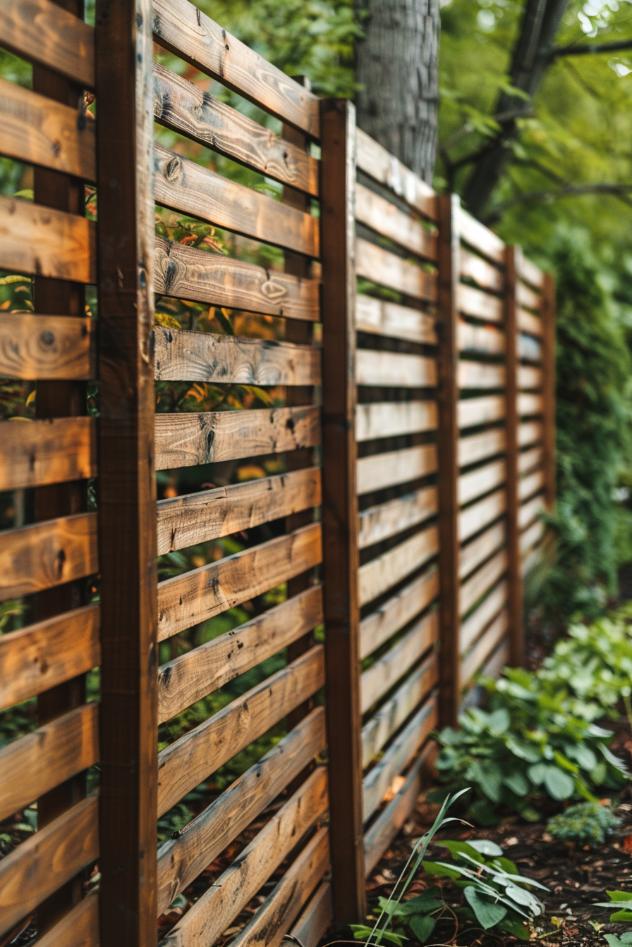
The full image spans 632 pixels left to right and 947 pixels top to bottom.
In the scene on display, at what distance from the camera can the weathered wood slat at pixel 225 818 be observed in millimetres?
1846

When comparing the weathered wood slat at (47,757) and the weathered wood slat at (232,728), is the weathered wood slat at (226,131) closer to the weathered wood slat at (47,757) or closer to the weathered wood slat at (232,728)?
the weathered wood slat at (47,757)

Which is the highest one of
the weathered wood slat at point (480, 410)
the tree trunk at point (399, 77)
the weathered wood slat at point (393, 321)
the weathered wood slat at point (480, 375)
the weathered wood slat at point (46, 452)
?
the tree trunk at point (399, 77)

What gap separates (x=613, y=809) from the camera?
3.55 meters

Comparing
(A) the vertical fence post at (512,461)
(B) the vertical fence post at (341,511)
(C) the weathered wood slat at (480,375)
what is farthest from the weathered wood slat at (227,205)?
(A) the vertical fence post at (512,461)

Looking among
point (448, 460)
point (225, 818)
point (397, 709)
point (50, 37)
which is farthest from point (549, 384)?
point (50, 37)

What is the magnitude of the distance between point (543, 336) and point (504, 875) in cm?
561

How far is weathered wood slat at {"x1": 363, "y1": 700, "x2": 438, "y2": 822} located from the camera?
322cm

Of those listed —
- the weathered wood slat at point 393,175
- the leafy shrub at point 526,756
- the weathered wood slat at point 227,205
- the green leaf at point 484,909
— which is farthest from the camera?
the leafy shrub at point 526,756

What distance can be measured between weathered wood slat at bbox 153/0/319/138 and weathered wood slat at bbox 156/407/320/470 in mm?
720

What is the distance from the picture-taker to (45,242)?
4.75 ft

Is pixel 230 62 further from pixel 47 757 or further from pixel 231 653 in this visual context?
pixel 47 757

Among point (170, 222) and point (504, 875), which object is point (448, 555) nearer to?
point (504, 875)

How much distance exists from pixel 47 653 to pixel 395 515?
7.41ft

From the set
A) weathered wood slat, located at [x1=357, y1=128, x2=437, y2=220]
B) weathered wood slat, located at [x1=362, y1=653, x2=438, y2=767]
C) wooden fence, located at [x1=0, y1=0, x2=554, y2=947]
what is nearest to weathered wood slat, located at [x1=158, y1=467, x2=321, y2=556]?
wooden fence, located at [x1=0, y1=0, x2=554, y2=947]
